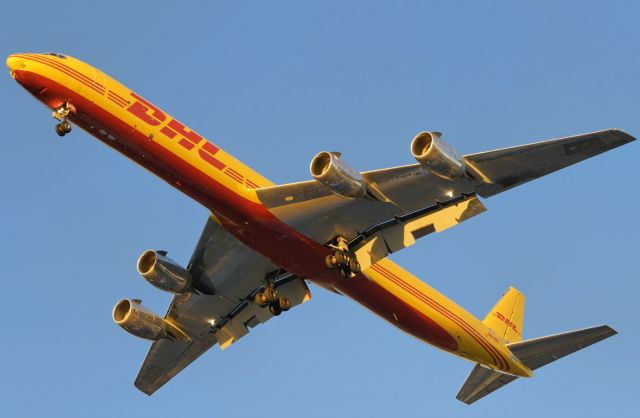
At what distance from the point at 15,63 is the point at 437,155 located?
641 inches

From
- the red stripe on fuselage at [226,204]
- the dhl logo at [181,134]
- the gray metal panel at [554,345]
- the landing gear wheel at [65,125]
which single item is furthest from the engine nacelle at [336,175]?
the gray metal panel at [554,345]

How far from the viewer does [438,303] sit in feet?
156

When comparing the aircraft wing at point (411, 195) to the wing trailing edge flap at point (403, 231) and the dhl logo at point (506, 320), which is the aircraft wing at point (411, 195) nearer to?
the wing trailing edge flap at point (403, 231)

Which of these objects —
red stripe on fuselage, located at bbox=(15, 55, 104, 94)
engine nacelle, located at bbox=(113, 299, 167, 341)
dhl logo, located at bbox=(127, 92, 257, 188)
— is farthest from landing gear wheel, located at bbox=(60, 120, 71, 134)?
engine nacelle, located at bbox=(113, 299, 167, 341)

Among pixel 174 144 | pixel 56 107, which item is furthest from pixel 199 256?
pixel 56 107

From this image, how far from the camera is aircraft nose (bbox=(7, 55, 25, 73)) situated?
131ft

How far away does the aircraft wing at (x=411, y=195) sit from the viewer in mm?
38562

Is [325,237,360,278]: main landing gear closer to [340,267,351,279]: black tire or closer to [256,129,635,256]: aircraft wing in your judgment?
[340,267,351,279]: black tire

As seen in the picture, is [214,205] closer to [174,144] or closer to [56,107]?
[174,144]

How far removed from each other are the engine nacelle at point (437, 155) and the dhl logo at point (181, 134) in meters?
7.49

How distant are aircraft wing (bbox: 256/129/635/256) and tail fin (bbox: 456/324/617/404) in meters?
9.38

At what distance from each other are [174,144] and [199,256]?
6835 millimetres

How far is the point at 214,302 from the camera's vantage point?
159 feet

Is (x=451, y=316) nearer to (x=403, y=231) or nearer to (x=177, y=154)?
(x=403, y=231)
